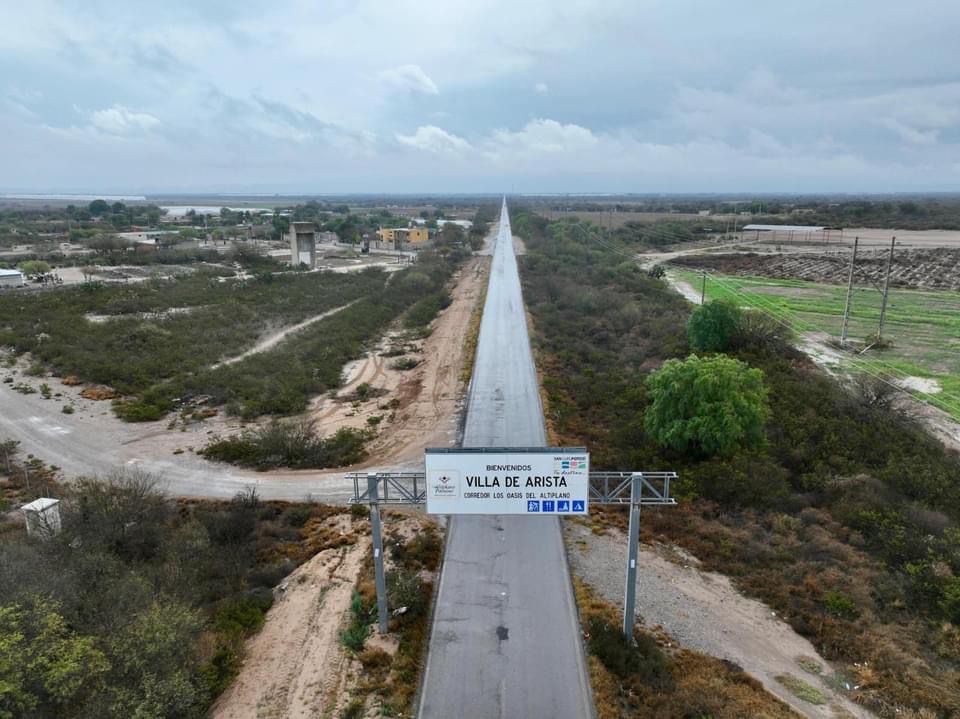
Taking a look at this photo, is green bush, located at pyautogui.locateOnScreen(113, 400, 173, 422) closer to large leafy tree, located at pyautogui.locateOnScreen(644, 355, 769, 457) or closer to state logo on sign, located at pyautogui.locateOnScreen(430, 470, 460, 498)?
state logo on sign, located at pyautogui.locateOnScreen(430, 470, 460, 498)

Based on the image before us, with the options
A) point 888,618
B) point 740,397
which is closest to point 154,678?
point 888,618

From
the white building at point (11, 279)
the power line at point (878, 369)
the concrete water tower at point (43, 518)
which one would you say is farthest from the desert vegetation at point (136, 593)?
the white building at point (11, 279)

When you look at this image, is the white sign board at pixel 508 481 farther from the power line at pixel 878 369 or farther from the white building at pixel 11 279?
the white building at pixel 11 279

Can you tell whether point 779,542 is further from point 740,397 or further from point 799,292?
point 799,292

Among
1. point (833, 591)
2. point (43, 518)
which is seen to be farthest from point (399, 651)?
point (43, 518)

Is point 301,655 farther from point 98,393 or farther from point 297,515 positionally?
point 98,393

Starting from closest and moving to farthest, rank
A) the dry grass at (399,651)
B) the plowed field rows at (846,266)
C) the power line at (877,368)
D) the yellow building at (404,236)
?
1. the dry grass at (399,651)
2. the power line at (877,368)
3. the plowed field rows at (846,266)
4. the yellow building at (404,236)
